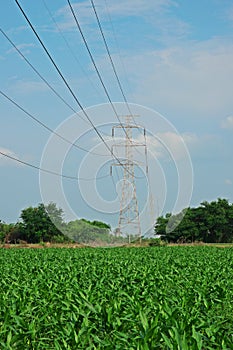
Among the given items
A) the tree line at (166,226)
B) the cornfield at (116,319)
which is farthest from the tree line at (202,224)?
the cornfield at (116,319)

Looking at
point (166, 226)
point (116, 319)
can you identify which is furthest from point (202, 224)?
point (116, 319)

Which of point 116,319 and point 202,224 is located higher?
point 202,224

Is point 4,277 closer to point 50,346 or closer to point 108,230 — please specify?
point 50,346

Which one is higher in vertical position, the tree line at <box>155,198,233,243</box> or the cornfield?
the tree line at <box>155,198,233,243</box>

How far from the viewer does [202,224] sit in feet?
273

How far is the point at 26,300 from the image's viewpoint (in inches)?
419

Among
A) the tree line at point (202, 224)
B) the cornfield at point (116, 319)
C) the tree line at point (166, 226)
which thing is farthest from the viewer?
the tree line at point (202, 224)

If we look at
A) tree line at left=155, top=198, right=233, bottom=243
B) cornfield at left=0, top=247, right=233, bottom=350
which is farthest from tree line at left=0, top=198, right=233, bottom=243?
cornfield at left=0, top=247, right=233, bottom=350

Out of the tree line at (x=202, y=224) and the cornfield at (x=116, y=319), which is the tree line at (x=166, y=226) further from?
the cornfield at (x=116, y=319)

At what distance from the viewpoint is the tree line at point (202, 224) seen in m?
81.1

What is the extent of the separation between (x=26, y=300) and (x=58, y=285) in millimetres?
3133

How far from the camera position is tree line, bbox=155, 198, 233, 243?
81.1m

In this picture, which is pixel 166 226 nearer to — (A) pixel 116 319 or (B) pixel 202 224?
(B) pixel 202 224

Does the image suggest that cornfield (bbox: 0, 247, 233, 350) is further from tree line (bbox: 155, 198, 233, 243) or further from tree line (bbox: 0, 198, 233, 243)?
tree line (bbox: 155, 198, 233, 243)
